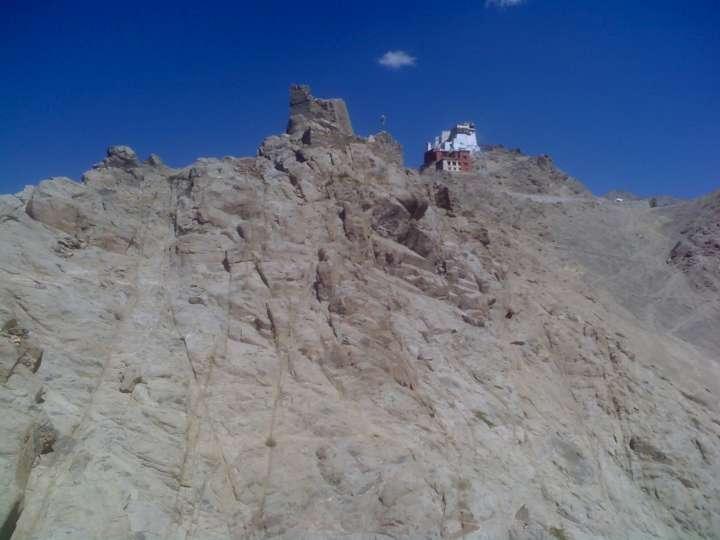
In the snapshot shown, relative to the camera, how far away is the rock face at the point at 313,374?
53.4 feet

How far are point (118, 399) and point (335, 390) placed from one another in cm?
707

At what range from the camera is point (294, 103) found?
38938 millimetres

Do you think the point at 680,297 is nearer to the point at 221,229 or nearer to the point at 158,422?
the point at 221,229

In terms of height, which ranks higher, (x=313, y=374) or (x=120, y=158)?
(x=120, y=158)

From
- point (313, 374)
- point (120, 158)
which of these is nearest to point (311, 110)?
point (120, 158)

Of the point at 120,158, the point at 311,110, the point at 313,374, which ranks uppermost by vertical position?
the point at 311,110

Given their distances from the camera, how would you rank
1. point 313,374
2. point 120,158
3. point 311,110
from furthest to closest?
point 311,110, point 120,158, point 313,374

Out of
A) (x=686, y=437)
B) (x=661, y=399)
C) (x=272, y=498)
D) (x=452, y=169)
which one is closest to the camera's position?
(x=272, y=498)

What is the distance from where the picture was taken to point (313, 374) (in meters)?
21.1

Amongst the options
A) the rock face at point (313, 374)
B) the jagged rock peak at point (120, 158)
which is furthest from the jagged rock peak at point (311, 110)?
the jagged rock peak at point (120, 158)

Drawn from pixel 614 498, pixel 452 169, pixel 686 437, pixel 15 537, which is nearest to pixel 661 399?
pixel 686 437

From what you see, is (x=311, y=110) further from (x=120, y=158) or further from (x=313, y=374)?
(x=313, y=374)

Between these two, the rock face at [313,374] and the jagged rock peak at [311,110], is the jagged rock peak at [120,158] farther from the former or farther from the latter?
the jagged rock peak at [311,110]

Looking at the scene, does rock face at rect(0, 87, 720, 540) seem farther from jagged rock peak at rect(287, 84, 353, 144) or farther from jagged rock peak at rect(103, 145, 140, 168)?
jagged rock peak at rect(287, 84, 353, 144)
